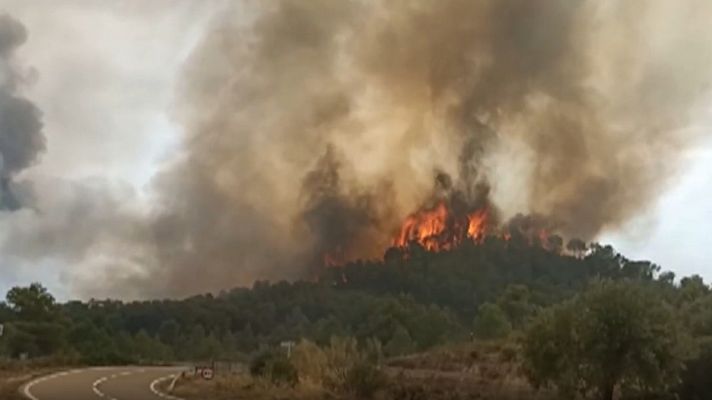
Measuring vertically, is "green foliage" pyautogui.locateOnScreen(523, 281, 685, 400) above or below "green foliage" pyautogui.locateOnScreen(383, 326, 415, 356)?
below

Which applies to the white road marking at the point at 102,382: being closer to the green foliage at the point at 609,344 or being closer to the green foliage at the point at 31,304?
the green foliage at the point at 609,344

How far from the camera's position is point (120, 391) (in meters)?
31.9

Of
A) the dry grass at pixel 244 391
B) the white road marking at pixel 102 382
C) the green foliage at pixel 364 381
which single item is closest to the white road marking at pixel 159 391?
the dry grass at pixel 244 391

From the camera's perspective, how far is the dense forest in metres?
25.7

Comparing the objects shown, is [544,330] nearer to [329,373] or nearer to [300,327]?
[329,373]

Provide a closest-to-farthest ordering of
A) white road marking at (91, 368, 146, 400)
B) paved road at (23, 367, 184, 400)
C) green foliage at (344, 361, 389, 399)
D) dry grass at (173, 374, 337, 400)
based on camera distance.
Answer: dry grass at (173, 374, 337, 400)
green foliage at (344, 361, 389, 399)
paved road at (23, 367, 184, 400)
white road marking at (91, 368, 146, 400)

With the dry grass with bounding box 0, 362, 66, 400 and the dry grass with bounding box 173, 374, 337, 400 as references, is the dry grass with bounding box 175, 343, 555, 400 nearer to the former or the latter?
the dry grass with bounding box 173, 374, 337, 400

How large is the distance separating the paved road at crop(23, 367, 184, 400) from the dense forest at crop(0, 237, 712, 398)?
774 cm

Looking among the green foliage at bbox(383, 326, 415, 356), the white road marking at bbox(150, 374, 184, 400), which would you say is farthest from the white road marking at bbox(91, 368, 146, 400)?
the green foliage at bbox(383, 326, 415, 356)

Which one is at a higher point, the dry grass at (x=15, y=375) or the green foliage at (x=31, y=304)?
the green foliage at (x=31, y=304)

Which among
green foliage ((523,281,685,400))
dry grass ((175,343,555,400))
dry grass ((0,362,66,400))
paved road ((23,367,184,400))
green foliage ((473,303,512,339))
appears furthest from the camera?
green foliage ((473,303,512,339))

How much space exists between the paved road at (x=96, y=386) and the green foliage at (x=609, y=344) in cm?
1194

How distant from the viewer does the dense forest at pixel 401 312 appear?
25.7 m

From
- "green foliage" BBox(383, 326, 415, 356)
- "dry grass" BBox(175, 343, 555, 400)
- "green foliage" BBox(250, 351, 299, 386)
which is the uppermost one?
"green foliage" BBox(383, 326, 415, 356)
